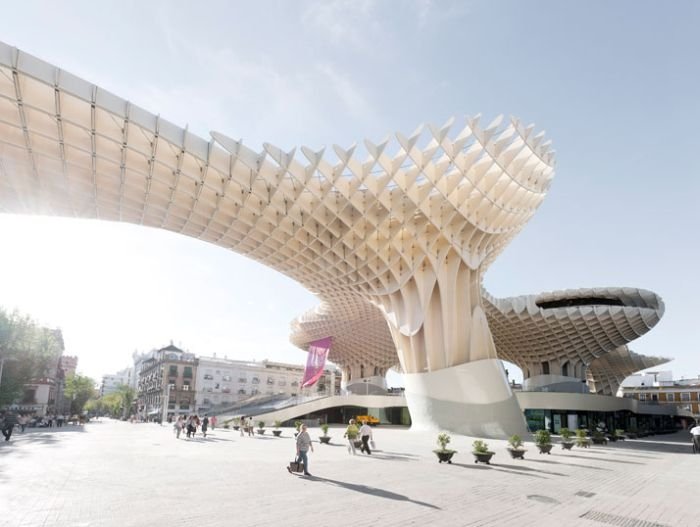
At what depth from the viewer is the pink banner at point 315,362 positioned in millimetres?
57750

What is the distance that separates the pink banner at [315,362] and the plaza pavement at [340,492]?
3939 cm

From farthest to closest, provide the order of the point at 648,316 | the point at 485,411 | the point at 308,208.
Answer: the point at 648,316 → the point at 485,411 → the point at 308,208

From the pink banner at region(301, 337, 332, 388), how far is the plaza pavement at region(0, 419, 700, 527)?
1551 inches

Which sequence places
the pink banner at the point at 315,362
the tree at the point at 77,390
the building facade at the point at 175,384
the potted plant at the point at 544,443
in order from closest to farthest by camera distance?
the potted plant at the point at 544,443, the pink banner at the point at 315,362, the building facade at the point at 175,384, the tree at the point at 77,390

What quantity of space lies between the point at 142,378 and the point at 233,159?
112 metres

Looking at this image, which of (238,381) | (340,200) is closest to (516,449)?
(340,200)

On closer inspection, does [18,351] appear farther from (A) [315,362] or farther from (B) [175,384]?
(B) [175,384]

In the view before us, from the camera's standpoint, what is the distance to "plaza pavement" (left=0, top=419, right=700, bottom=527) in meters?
8.80

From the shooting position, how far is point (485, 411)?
99.8ft

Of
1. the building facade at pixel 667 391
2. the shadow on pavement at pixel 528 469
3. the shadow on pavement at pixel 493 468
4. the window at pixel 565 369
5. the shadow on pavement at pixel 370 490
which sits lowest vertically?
the shadow on pavement at pixel 528 469

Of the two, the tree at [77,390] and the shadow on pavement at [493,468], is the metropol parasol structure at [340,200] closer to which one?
the shadow on pavement at [493,468]

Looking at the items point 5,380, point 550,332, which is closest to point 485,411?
point 550,332

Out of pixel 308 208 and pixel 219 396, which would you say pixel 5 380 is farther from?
pixel 219 396

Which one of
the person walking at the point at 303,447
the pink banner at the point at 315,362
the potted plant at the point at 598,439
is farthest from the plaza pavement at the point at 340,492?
the pink banner at the point at 315,362
